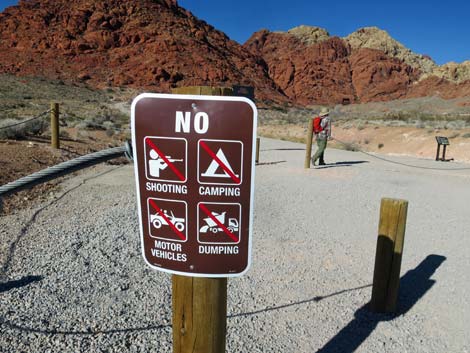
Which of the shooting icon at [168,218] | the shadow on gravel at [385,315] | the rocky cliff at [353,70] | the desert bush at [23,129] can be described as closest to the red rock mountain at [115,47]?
the rocky cliff at [353,70]

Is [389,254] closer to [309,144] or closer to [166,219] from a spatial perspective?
[166,219]

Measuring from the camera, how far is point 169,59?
6297 cm

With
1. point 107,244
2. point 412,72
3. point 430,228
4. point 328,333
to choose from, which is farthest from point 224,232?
point 412,72

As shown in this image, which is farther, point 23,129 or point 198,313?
point 23,129

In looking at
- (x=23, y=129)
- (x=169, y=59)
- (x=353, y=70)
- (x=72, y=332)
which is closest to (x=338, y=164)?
(x=23, y=129)

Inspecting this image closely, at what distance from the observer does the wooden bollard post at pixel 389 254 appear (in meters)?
3.42

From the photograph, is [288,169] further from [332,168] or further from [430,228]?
[430,228]

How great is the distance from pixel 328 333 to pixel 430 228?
351 cm

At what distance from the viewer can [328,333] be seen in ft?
10.8

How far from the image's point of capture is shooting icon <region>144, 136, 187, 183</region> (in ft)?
4.80

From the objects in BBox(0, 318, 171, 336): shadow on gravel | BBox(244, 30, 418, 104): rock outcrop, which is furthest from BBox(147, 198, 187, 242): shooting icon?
BBox(244, 30, 418, 104): rock outcrop

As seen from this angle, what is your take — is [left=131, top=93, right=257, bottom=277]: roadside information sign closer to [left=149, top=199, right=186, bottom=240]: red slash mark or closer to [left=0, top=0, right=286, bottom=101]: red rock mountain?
[left=149, top=199, right=186, bottom=240]: red slash mark

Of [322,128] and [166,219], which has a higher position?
[166,219]

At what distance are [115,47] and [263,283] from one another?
6816 centimetres
